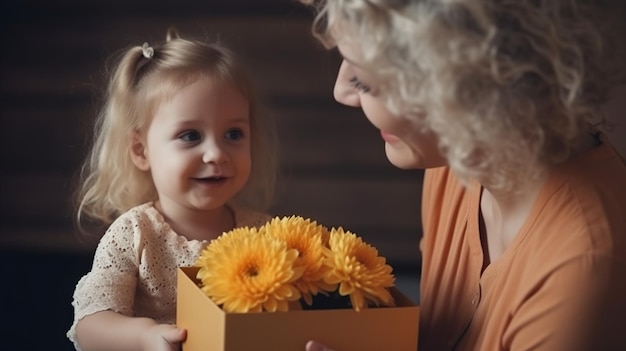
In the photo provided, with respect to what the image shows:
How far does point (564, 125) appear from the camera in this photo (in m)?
1.16

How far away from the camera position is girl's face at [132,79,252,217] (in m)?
1.59

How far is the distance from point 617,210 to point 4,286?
1.53 meters

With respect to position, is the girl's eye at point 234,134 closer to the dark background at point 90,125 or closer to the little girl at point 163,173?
the little girl at point 163,173

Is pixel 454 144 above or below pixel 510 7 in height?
below

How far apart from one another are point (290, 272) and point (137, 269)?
0.50 metres

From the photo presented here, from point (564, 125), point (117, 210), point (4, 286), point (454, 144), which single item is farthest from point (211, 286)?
point (4, 286)

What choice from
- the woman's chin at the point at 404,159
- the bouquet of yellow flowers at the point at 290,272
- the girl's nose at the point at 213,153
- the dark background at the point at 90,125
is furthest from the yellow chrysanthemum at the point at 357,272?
the dark background at the point at 90,125

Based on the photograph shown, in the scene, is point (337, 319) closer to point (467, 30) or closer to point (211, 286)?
point (211, 286)

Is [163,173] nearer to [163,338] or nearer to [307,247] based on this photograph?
[163,338]

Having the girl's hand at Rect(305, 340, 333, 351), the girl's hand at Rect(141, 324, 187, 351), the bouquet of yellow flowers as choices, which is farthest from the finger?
the girl's hand at Rect(305, 340, 333, 351)

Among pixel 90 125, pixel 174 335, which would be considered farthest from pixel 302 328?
pixel 90 125

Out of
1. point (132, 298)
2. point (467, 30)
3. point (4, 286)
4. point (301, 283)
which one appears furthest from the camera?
point (4, 286)

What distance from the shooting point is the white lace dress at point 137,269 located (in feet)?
5.04

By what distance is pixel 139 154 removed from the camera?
66.9 inches
